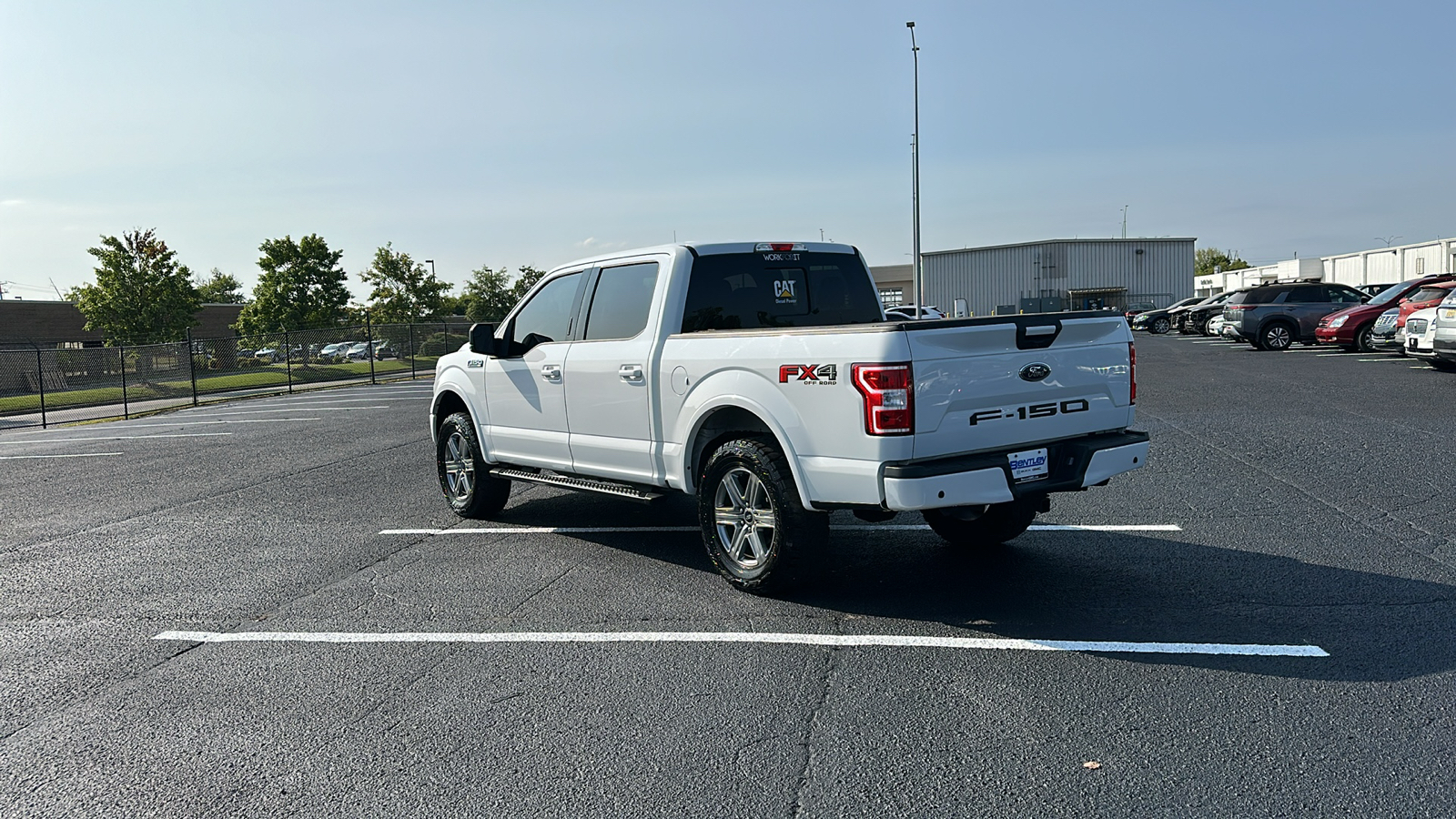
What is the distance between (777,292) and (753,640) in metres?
2.70

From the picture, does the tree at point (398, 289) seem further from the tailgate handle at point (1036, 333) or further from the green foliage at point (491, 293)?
the tailgate handle at point (1036, 333)

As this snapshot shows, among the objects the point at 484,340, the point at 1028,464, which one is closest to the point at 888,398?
the point at 1028,464

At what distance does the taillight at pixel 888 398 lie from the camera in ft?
16.4

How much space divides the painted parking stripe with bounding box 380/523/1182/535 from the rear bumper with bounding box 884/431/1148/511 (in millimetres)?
1583

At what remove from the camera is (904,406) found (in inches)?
197

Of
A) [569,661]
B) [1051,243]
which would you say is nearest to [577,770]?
[569,661]

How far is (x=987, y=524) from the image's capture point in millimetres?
6820

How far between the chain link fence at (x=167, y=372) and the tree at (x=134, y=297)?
Answer: 61.4 feet

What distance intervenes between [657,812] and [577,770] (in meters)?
0.45

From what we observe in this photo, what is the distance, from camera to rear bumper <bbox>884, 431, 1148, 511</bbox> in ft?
16.4

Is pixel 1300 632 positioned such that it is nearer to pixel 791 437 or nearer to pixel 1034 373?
pixel 1034 373

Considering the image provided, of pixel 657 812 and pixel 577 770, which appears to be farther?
pixel 577 770

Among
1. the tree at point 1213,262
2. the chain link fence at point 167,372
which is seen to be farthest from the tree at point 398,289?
the tree at point 1213,262

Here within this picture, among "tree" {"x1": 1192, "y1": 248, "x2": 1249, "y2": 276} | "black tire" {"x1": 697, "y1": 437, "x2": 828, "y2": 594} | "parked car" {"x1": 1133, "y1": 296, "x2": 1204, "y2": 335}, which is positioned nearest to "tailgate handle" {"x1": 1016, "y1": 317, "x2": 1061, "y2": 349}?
"black tire" {"x1": 697, "y1": 437, "x2": 828, "y2": 594}
